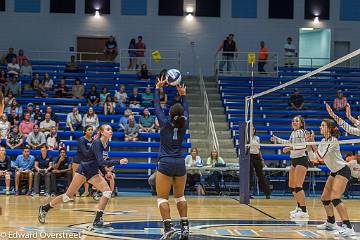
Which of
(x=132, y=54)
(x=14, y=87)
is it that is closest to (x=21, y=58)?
(x=14, y=87)

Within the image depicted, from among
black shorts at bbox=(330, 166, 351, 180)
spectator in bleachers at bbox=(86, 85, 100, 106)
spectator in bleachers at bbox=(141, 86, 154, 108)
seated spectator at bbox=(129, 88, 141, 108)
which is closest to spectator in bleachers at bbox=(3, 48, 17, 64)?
spectator in bleachers at bbox=(86, 85, 100, 106)

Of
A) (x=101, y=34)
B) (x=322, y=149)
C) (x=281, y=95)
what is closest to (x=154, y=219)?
(x=322, y=149)

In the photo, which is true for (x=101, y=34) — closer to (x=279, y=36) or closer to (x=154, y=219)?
(x=279, y=36)

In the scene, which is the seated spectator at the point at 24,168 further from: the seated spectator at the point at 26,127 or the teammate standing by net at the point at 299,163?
the teammate standing by net at the point at 299,163

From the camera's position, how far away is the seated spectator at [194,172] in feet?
68.9

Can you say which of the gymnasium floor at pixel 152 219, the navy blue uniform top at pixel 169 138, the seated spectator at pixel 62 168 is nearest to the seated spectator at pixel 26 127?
the seated spectator at pixel 62 168

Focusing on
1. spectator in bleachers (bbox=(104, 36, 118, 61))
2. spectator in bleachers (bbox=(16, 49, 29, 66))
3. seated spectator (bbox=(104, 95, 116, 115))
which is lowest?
seated spectator (bbox=(104, 95, 116, 115))

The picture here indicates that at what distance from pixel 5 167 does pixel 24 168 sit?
0.58m

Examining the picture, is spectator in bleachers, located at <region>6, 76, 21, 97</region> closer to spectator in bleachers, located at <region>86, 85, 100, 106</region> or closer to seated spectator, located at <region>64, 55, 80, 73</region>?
spectator in bleachers, located at <region>86, 85, 100, 106</region>

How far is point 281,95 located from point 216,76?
3.59 metres

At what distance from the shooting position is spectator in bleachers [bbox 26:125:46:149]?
22141mm

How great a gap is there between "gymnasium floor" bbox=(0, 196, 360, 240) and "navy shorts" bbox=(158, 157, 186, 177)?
1.18 meters

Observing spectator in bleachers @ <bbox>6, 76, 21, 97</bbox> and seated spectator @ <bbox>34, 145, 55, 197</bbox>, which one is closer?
seated spectator @ <bbox>34, 145, 55, 197</bbox>

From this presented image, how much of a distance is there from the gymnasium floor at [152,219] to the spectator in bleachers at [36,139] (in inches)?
128
